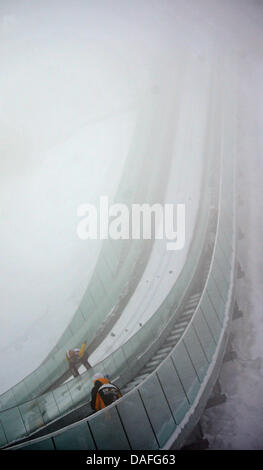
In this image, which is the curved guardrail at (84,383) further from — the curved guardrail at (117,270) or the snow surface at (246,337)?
the curved guardrail at (117,270)

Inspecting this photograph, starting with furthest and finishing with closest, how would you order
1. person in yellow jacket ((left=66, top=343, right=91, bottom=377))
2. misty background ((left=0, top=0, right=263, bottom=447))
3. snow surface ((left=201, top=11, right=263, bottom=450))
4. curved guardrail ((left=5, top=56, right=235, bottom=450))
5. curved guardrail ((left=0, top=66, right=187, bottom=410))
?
misty background ((left=0, top=0, right=263, bottom=447)) < curved guardrail ((left=0, top=66, right=187, bottom=410)) < person in yellow jacket ((left=66, top=343, right=91, bottom=377)) < snow surface ((left=201, top=11, right=263, bottom=450)) < curved guardrail ((left=5, top=56, right=235, bottom=450))

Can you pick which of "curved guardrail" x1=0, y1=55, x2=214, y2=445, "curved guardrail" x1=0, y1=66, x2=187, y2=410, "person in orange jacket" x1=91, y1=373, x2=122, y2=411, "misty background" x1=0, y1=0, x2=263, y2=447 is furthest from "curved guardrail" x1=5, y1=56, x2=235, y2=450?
"curved guardrail" x1=0, y1=66, x2=187, y2=410

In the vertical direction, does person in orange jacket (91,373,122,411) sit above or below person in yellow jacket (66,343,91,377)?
above

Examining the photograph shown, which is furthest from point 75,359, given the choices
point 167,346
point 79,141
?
point 79,141

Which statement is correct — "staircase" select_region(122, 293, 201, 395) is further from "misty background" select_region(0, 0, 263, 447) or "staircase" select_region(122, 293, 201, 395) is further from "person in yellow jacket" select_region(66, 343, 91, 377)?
"person in yellow jacket" select_region(66, 343, 91, 377)

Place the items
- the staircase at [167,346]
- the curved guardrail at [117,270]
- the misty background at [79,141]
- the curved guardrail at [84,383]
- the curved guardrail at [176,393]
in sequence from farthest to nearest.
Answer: the misty background at [79,141] → the curved guardrail at [117,270] → the staircase at [167,346] → the curved guardrail at [84,383] → the curved guardrail at [176,393]

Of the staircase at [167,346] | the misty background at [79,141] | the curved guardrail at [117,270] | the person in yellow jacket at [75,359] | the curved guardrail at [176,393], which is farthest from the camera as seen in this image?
the misty background at [79,141]

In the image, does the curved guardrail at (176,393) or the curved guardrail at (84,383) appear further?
the curved guardrail at (84,383)

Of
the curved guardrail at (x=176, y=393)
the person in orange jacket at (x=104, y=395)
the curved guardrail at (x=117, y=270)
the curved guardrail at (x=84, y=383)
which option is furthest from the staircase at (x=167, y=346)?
the curved guardrail at (x=117, y=270)

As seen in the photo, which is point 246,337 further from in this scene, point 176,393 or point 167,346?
point 176,393

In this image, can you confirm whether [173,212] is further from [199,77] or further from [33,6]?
[33,6]
